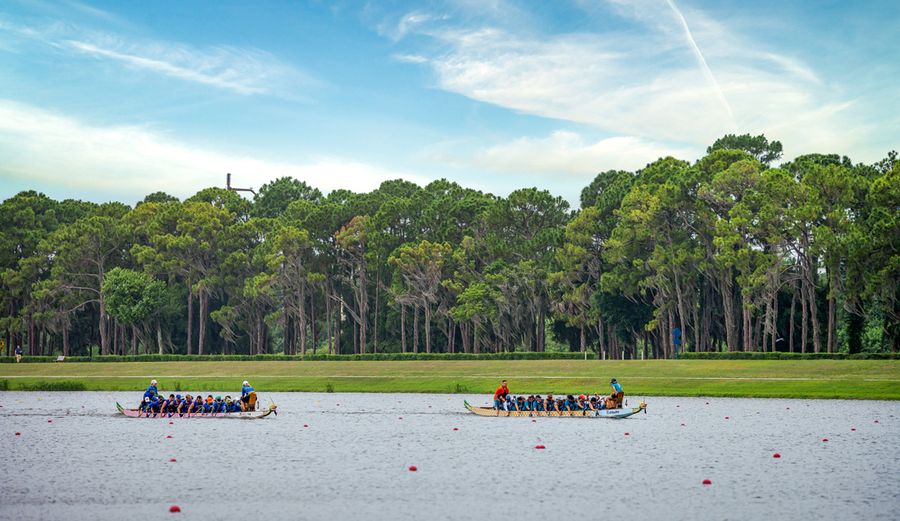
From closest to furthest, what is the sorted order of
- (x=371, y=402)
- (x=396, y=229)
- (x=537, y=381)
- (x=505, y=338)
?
1. (x=371, y=402)
2. (x=537, y=381)
3. (x=505, y=338)
4. (x=396, y=229)

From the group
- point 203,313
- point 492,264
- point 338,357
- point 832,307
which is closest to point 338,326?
point 203,313

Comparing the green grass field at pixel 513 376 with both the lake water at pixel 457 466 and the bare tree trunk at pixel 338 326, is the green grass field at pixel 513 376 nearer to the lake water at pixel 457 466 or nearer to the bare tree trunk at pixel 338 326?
the lake water at pixel 457 466

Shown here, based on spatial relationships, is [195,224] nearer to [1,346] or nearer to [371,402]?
[1,346]

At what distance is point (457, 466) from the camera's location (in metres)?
33.4

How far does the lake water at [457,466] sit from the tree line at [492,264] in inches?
1458

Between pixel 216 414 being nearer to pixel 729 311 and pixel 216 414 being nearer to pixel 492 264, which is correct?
pixel 729 311

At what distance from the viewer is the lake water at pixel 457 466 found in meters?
25.3

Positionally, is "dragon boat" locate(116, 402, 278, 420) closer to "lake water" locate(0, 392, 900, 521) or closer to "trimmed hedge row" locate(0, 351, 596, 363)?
"lake water" locate(0, 392, 900, 521)

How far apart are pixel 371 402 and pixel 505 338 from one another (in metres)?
54.5

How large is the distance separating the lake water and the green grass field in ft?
38.0

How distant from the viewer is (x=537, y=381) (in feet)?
253

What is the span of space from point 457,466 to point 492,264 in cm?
8220

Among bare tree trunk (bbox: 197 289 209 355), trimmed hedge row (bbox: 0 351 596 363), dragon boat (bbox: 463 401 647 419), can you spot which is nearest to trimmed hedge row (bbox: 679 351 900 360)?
trimmed hedge row (bbox: 0 351 596 363)

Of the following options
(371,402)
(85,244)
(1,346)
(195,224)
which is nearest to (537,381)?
(371,402)
